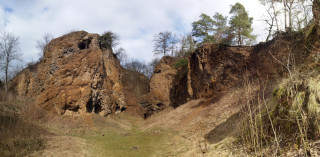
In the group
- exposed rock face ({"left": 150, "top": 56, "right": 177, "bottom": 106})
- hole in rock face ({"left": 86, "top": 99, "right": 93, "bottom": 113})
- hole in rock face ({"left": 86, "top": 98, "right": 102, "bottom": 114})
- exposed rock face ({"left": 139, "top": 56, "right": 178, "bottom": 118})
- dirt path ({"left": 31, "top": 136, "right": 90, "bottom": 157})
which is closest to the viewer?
dirt path ({"left": 31, "top": 136, "right": 90, "bottom": 157})

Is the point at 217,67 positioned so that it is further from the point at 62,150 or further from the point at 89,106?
the point at 62,150

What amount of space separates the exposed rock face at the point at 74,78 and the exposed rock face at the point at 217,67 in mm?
10874

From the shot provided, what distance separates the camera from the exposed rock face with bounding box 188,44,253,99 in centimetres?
2027

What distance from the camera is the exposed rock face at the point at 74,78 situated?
21688mm

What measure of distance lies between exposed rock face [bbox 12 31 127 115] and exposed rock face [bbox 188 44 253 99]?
10874 millimetres

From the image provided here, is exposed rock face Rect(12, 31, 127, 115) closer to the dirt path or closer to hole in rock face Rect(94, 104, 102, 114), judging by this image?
hole in rock face Rect(94, 104, 102, 114)

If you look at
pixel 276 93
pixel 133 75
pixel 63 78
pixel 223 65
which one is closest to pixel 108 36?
pixel 133 75

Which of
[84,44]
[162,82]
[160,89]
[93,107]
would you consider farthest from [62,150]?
[162,82]

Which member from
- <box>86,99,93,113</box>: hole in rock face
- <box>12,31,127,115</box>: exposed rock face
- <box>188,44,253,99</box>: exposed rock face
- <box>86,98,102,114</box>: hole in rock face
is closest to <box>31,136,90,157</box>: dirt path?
<box>12,31,127,115</box>: exposed rock face

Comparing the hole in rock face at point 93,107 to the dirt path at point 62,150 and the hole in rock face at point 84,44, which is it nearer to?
the hole in rock face at point 84,44

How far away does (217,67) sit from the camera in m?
21.6

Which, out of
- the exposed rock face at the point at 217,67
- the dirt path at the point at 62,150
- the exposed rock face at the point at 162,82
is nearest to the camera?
the dirt path at the point at 62,150

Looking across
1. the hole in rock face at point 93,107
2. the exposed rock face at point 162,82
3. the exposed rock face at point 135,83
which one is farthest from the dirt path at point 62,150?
the exposed rock face at point 135,83

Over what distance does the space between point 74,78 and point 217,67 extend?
15186 mm
